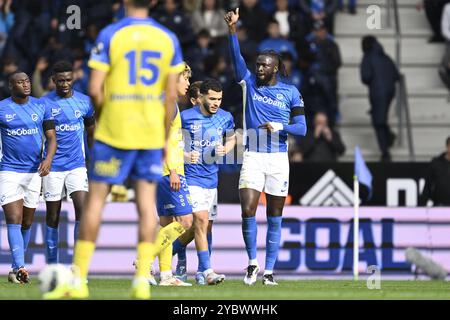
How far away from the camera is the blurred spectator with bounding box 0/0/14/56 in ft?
81.4

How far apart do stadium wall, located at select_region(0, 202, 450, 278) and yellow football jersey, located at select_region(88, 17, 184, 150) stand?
321 inches

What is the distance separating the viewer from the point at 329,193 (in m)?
20.5

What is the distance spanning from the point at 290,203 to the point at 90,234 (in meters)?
9.54

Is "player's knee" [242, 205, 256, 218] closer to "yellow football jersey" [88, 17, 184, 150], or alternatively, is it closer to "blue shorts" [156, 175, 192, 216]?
"blue shorts" [156, 175, 192, 216]

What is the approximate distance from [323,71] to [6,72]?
5458mm

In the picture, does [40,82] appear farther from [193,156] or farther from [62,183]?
[193,156]

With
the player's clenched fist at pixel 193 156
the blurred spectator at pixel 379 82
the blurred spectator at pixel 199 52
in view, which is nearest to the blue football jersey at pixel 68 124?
the player's clenched fist at pixel 193 156

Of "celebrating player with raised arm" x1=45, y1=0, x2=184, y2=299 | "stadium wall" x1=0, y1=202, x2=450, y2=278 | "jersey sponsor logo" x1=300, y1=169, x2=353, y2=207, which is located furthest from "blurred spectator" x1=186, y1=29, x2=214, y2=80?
"celebrating player with raised arm" x1=45, y1=0, x2=184, y2=299

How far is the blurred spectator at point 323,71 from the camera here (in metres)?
23.6

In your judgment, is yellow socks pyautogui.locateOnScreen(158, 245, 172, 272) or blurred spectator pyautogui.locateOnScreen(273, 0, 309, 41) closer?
yellow socks pyautogui.locateOnScreen(158, 245, 172, 272)

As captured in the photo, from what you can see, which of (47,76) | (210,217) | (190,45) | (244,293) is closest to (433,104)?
(190,45)

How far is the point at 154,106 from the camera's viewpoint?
445 inches

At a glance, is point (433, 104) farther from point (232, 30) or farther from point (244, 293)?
point (244, 293)

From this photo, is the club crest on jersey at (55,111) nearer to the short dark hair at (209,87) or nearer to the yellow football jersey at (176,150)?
the yellow football jersey at (176,150)
